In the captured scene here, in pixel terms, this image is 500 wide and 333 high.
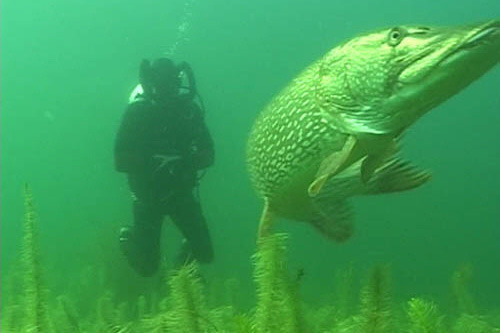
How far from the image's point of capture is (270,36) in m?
70.2

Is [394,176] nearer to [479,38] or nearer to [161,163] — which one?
[479,38]

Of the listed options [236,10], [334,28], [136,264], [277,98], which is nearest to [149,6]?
[236,10]

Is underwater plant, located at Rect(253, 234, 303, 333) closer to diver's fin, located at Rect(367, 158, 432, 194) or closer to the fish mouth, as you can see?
diver's fin, located at Rect(367, 158, 432, 194)

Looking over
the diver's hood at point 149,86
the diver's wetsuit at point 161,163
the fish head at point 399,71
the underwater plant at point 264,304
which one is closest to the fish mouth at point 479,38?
the fish head at point 399,71

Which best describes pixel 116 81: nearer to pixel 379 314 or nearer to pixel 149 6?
pixel 149 6

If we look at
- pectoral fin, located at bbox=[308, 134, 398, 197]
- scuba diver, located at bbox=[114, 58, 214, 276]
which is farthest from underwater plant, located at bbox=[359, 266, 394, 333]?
scuba diver, located at bbox=[114, 58, 214, 276]

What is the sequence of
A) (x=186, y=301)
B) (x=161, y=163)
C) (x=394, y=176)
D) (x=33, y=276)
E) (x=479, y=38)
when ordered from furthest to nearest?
(x=161, y=163)
(x=394, y=176)
(x=33, y=276)
(x=186, y=301)
(x=479, y=38)

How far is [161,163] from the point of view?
27.9 ft

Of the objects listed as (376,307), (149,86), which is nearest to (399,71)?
(376,307)

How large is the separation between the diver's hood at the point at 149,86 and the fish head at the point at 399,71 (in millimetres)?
4678

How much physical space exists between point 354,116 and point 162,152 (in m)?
5.09

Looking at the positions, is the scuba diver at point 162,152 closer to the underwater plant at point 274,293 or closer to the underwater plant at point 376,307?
the underwater plant at point 274,293

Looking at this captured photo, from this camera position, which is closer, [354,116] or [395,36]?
[395,36]

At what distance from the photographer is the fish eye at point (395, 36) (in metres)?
3.55
